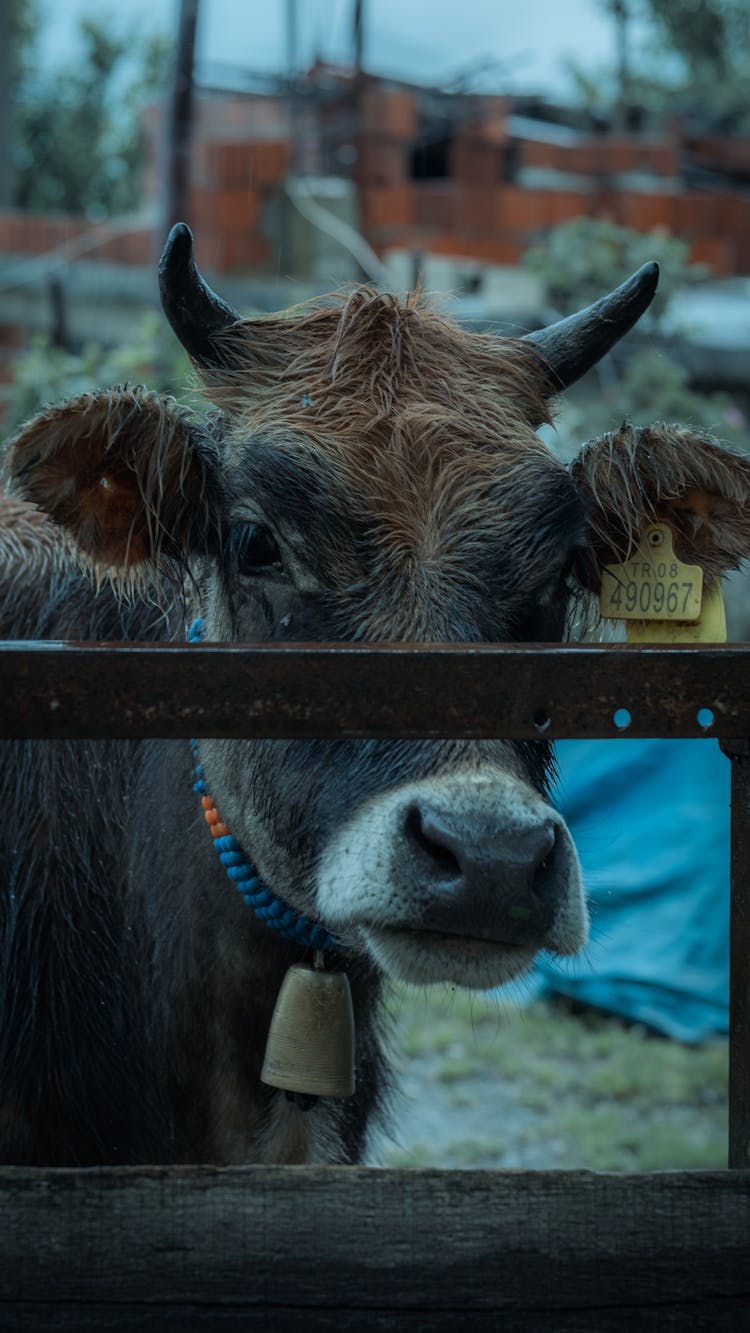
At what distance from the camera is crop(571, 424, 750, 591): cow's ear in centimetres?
283

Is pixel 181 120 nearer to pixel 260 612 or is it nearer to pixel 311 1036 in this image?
pixel 260 612

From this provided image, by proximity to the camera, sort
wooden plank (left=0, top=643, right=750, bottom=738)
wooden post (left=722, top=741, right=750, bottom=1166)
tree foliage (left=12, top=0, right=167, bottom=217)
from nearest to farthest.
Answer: wooden plank (left=0, top=643, right=750, bottom=738), wooden post (left=722, top=741, right=750, bottom=1166), tree foliage (left=12, top=0, right=167, bottom=217)

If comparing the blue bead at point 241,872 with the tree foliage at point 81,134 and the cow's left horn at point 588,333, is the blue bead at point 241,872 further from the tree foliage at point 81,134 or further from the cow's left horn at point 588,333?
the tree foliage at point 81,134

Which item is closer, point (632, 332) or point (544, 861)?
point (544, 861)

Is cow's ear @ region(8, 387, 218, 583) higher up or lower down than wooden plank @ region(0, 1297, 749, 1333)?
higher up

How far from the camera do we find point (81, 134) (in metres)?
24.7

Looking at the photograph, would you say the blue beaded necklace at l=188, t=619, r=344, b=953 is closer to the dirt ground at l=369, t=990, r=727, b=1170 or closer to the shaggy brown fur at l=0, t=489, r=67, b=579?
the shaggy brown fur at l=0, t=489, r=67, b=579

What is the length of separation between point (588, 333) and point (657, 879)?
4.20 metres

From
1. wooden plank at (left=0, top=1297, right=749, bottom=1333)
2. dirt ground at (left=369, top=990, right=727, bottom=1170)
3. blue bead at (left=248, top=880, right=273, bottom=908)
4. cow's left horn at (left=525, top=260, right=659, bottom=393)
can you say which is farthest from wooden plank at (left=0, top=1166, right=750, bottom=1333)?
dirt ground at (left=369, top=990, right=727, bottom=1170)

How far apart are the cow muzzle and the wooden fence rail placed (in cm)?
34

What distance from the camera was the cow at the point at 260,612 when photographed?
259cm

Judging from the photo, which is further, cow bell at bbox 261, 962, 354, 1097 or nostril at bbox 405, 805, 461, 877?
cow bell at bbox 261, 962, 354, 1097

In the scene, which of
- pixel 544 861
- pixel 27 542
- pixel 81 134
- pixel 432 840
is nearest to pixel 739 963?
pixel 544 861

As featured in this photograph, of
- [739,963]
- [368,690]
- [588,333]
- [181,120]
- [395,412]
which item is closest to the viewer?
[368,690]
